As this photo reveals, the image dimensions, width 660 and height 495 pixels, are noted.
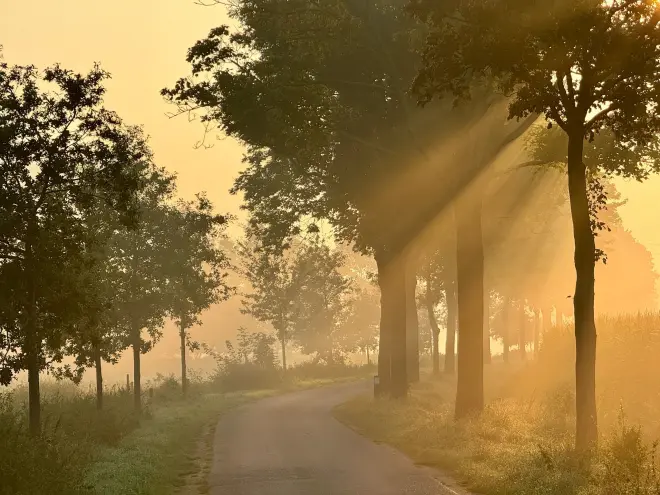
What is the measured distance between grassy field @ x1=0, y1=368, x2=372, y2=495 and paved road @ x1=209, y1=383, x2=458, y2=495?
2.46 ft

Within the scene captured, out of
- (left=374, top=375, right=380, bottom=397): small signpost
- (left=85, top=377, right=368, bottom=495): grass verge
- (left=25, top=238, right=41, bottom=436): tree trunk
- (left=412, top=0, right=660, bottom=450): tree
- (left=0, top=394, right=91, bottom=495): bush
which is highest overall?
(left=412, top=0, right=660, bottom=450): tree

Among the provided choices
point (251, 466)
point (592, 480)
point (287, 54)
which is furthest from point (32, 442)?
point (287, 54)

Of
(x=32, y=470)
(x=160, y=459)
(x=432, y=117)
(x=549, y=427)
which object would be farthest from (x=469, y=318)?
(x=32, y=470)

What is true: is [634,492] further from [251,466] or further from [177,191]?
[177,191]

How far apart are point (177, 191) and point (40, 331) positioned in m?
21.2

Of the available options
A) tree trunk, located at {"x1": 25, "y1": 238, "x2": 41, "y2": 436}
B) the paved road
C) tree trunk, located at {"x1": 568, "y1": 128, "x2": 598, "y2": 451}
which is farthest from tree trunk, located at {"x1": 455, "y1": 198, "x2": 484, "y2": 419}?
tree trunk, located at {"x1": 25, "y1": 238, "x2": 41, "y2": 436}

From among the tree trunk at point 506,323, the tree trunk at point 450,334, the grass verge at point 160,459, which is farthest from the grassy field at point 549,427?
the tree trunk at point 506,323

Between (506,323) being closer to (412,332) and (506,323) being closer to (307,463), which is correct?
(412,332)

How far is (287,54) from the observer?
2362 centimetres

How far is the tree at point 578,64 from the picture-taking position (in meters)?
14.9

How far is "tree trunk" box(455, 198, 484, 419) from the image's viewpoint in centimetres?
2412

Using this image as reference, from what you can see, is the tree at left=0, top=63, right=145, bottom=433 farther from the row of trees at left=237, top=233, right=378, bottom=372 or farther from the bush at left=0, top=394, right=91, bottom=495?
the row of trees at left=237, top=233, right=378, bottom=372

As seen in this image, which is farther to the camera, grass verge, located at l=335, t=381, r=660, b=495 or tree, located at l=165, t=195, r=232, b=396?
tree, located at l=165, t=195, r=232, b=396

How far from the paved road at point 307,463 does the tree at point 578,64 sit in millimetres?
3949
